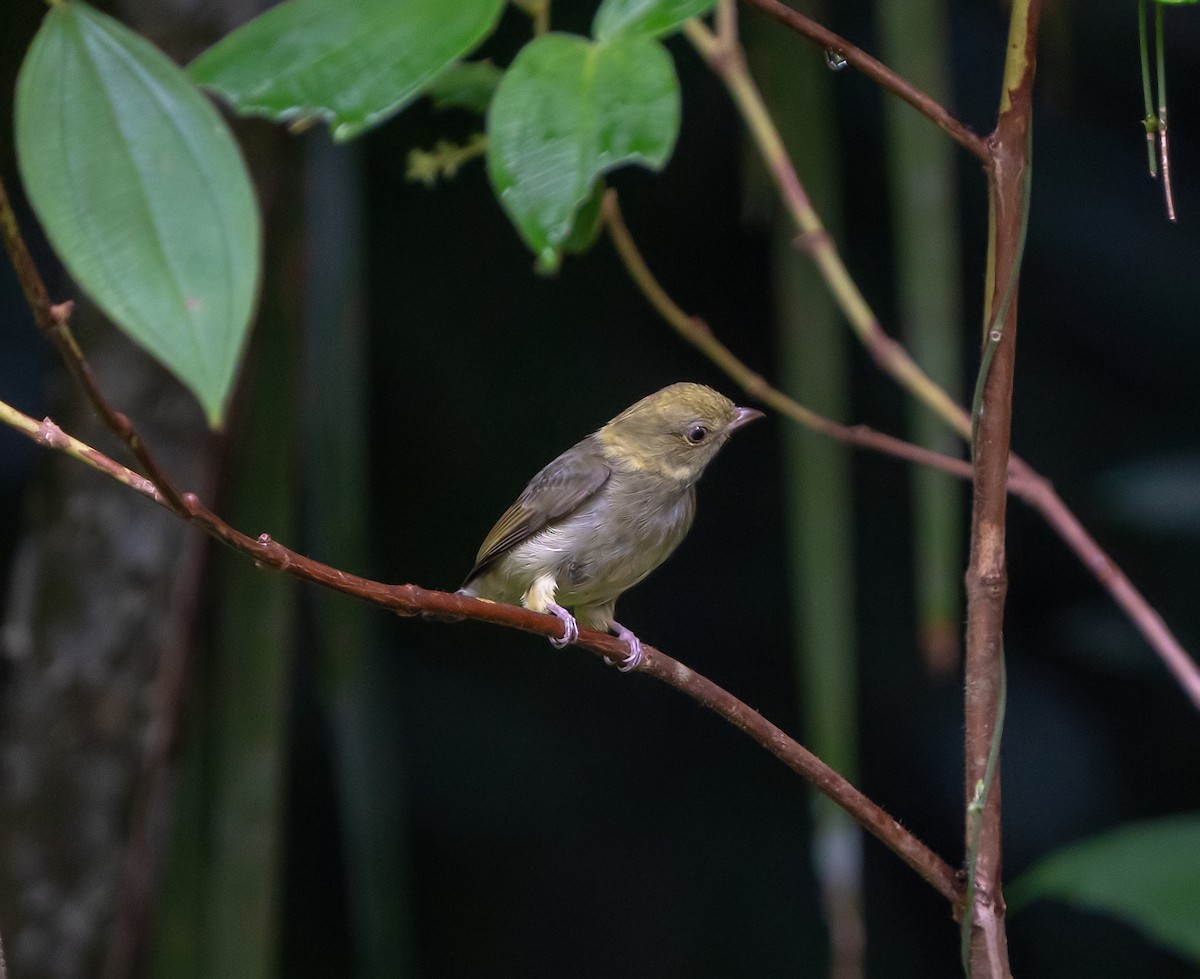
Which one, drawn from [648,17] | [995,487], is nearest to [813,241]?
[995,487]

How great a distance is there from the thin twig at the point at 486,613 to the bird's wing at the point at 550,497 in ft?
2.83

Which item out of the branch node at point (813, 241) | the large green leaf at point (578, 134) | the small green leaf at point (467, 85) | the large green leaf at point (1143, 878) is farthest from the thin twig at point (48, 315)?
the large green leaf at point (1143, 878)

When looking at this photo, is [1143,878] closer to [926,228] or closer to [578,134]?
[926,228]

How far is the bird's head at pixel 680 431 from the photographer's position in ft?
6.56

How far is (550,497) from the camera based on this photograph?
6.45 ft

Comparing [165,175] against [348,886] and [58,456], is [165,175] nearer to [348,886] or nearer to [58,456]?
[58,456]

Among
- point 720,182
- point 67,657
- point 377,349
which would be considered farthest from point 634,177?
point 67,657

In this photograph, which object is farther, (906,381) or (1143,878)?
(1143,878)

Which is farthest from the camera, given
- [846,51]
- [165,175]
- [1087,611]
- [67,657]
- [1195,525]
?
[1087,611]

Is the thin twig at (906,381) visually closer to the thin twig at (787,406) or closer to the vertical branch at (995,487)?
the thin twig at (787,406)

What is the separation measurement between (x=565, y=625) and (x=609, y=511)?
837 mm

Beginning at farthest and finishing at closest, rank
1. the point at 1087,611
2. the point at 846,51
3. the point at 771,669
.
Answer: the point at 771,669
the point at 1087,611
the point at 846,51

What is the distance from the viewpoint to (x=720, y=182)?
110 inches

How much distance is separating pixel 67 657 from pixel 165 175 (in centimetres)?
159
